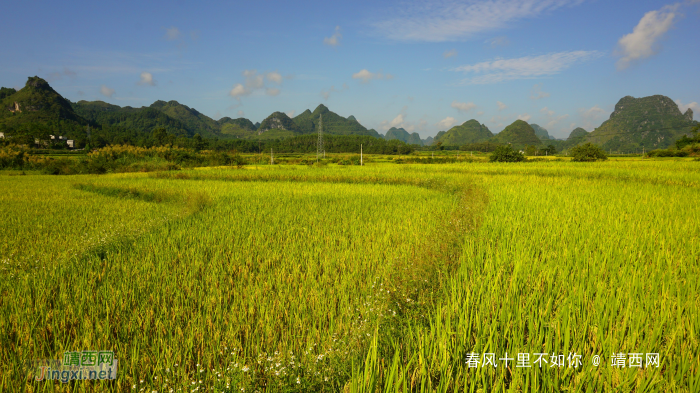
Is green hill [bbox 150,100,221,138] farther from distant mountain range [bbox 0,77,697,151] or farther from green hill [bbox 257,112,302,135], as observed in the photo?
green hill [bbox 257,112,302,135]

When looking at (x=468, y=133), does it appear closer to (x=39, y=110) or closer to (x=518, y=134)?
(x=518, y=134)

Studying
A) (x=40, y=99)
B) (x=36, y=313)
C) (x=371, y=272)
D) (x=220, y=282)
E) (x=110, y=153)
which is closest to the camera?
(x=36, y=313)

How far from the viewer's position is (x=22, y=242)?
Result: 159 inches

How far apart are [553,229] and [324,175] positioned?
12214mm

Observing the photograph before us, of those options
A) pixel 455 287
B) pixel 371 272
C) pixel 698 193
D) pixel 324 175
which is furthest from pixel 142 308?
pixel 324 175

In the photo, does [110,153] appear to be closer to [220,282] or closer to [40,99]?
[220,282]

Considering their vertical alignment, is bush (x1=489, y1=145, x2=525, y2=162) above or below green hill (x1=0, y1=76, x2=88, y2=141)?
below

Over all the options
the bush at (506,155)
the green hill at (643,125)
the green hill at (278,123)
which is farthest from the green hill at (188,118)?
the green hill at (643,125)

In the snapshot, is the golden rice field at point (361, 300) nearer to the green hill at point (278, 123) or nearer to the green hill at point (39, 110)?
the green hill at point (39, 110)

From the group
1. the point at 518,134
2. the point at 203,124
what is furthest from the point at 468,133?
the point at 203,124

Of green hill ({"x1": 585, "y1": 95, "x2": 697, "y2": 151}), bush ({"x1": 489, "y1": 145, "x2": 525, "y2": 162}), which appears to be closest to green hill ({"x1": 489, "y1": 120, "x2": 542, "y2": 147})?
green hill ({"x1": 585, "y1": 95, "x2": 697, "y2": 151})

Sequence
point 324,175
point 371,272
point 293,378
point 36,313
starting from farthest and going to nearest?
point 324,175
point 371,272
point 36,313
point 293,378

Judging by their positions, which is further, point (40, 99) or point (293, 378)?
point (40, 99)

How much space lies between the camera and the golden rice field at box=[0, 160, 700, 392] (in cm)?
154
